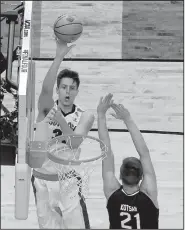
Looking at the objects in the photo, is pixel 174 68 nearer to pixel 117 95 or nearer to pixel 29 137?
pixel 117 95

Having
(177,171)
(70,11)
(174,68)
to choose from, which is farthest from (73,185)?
(70,11)

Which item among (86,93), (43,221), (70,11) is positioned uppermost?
(70,11)

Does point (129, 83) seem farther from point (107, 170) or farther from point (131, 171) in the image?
point (131, 171)

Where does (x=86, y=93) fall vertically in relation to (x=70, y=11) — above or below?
below

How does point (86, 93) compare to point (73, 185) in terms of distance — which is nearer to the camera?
point (73, 185)

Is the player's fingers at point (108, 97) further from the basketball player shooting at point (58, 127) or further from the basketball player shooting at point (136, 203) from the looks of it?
the basketball player shooting at point (136, 203)

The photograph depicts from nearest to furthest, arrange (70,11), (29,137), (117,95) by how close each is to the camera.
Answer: (29,137), (117,95), (70,11)

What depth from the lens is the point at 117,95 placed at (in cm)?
840

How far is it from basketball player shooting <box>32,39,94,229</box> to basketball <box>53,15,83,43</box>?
13 centimetres

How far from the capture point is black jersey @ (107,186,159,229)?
5.62 metres

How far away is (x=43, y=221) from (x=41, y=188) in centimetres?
37

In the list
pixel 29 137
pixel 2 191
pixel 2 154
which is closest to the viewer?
pixel 29 137

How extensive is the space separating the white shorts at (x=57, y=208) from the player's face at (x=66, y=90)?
1.01 m

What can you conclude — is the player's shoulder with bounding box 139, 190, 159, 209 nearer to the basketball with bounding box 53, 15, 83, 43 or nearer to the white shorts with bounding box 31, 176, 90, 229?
the white shorts with bounding box 31, 176, 90, 229
